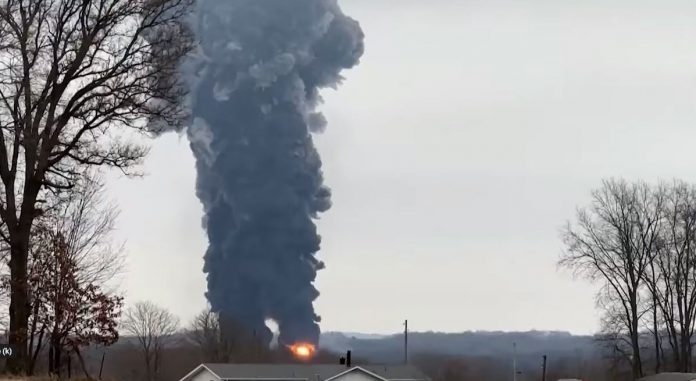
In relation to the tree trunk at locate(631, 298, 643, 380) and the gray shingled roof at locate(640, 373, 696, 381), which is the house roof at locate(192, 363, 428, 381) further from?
the gray shingled roof at locate(640, 373, 696, 381)

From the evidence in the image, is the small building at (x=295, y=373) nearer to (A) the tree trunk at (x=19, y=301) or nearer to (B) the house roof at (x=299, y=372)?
(B) the house roof at (x=299, y=372)

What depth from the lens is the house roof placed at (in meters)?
62.1

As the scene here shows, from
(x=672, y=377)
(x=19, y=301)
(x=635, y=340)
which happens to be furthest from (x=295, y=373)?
(x=19, y=301)

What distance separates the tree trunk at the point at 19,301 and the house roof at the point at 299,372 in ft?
142

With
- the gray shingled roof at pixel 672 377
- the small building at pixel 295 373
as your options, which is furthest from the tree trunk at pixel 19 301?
the gray shingled roof at pixel 672 377

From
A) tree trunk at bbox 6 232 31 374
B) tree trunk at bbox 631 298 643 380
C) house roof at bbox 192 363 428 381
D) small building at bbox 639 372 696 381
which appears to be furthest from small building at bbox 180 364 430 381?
tree trunk at bbox 6 232 31 374

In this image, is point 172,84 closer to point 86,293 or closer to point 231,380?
point 86,293

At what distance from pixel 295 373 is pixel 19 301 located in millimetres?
47709

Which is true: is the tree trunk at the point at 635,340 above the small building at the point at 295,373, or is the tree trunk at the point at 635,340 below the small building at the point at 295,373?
above

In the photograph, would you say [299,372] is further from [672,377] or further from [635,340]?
[672,377]

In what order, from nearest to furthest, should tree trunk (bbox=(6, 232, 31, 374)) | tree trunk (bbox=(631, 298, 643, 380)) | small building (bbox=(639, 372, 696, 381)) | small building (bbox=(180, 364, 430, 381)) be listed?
tree trunk (bbox=(6, 232, 31, 374)) < small building (bbox=(639, 372, 696, 381)) < tree trunk (bbox=(631, 298, 643, 380)) < small building (bbox=(180, 364, 430, 381))

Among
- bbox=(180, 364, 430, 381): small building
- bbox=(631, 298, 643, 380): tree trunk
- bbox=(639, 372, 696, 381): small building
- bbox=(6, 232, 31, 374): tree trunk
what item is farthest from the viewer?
bbox=(180, 364, 430, 381): small building

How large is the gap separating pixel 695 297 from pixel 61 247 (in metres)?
48.4

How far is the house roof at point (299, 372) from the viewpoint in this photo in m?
62.1
